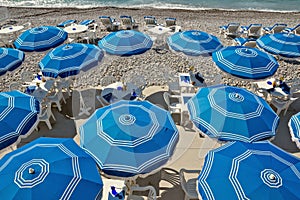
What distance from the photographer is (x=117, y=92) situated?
8.11 m

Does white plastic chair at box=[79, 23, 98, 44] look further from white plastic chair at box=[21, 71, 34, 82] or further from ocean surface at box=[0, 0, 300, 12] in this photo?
ocean surface at box=[0, 0, 300, 12]

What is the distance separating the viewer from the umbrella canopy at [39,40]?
9156 mm

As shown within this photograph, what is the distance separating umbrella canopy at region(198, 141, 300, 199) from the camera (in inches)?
155

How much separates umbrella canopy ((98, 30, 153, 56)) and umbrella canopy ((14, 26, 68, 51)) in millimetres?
1866

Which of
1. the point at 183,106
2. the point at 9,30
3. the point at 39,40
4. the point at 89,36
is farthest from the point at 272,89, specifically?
the point at 9,30

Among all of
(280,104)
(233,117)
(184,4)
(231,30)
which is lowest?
(184,4)

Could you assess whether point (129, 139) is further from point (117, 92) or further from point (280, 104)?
point (280, 104)

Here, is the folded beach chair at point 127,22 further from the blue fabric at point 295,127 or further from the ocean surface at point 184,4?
the blue fabric at point 295,127

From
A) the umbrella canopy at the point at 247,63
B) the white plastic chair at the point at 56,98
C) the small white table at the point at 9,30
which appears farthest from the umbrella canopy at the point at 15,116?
the small white table at the point at 9,30

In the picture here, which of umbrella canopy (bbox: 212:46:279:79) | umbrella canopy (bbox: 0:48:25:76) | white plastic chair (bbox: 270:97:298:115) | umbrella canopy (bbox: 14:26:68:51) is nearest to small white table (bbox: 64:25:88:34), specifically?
umbrella canopy (bbox: 14:26:68:51)

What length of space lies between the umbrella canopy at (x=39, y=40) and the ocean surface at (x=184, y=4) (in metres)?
15.8

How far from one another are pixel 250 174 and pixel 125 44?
6.28 meters

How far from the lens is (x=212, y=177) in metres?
4.30

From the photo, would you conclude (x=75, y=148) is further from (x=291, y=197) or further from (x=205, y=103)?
(x=291, y=197)
